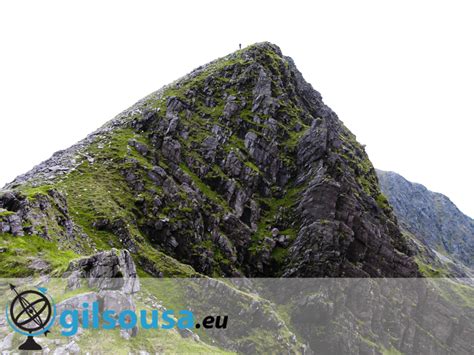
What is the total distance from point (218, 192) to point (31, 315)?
187ft

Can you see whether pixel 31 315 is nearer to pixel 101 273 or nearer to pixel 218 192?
pixel 101 273

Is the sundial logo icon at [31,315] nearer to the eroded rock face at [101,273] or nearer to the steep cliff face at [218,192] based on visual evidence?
the eroded rock face at [101,273]

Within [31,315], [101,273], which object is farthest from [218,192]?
[31,315]

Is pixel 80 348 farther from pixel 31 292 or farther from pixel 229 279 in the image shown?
pixel 229 279

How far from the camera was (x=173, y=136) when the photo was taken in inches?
3455

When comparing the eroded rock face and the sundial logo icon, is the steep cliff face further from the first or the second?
the sundial logo icon

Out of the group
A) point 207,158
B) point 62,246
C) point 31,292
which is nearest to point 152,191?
point 207,158

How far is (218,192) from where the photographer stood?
83.4 meters

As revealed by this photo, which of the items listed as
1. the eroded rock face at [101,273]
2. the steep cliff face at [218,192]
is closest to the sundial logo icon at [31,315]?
the eroded rock face at [101,273]

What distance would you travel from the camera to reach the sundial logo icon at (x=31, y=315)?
26.5 m

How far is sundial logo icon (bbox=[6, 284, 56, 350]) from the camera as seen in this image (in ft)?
87.1

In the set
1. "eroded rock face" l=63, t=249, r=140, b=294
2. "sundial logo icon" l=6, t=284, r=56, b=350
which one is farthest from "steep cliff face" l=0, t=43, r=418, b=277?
"sundial logo icon" l=6, t=284, r=56, b=350

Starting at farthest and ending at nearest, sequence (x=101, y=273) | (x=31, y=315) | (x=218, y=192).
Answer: (x=218, y=192), (x=101, y=273), (x=31, y=315)

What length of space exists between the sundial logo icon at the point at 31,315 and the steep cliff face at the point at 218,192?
17.1 m
